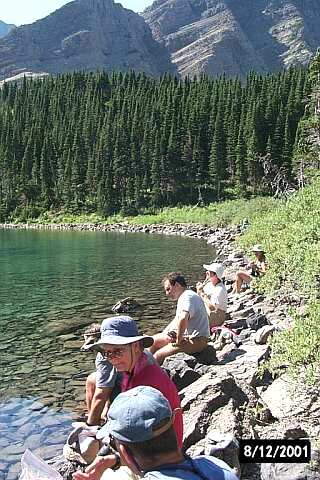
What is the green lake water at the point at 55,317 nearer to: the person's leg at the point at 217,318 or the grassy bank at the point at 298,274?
the person's leg at the point at 217,318

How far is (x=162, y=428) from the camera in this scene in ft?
10.0

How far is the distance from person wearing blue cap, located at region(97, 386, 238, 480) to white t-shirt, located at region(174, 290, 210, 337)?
6264 millimetres

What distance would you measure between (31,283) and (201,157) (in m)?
64.3

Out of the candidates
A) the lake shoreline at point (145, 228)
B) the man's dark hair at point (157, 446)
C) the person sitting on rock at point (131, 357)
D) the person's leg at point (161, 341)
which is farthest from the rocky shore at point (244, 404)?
the lake shoreline at point (145, 228)

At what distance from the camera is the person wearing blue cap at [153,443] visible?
3.04 metres

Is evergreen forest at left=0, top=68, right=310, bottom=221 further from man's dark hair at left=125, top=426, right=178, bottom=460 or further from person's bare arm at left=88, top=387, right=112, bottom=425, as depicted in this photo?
man's dark hair at left=125, top=426, right=178, bottom=460

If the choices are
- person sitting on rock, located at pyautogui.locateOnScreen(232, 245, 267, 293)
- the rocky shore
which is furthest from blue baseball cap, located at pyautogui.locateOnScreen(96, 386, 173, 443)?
person sitting on rock, located at pyautogui.locateOnScreen(232, 245, 267, 293)

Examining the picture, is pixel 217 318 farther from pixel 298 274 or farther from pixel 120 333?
pixel 120 333

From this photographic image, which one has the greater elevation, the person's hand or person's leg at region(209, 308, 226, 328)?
the person's hand

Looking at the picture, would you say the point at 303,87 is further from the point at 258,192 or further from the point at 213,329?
the point at 213,329

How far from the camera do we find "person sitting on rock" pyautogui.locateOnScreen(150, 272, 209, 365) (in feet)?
30.9

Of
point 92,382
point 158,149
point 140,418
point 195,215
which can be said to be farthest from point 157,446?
point 158,149

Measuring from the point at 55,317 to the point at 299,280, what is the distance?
30.6 feet

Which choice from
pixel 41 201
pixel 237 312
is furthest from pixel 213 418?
pixel 41 201
